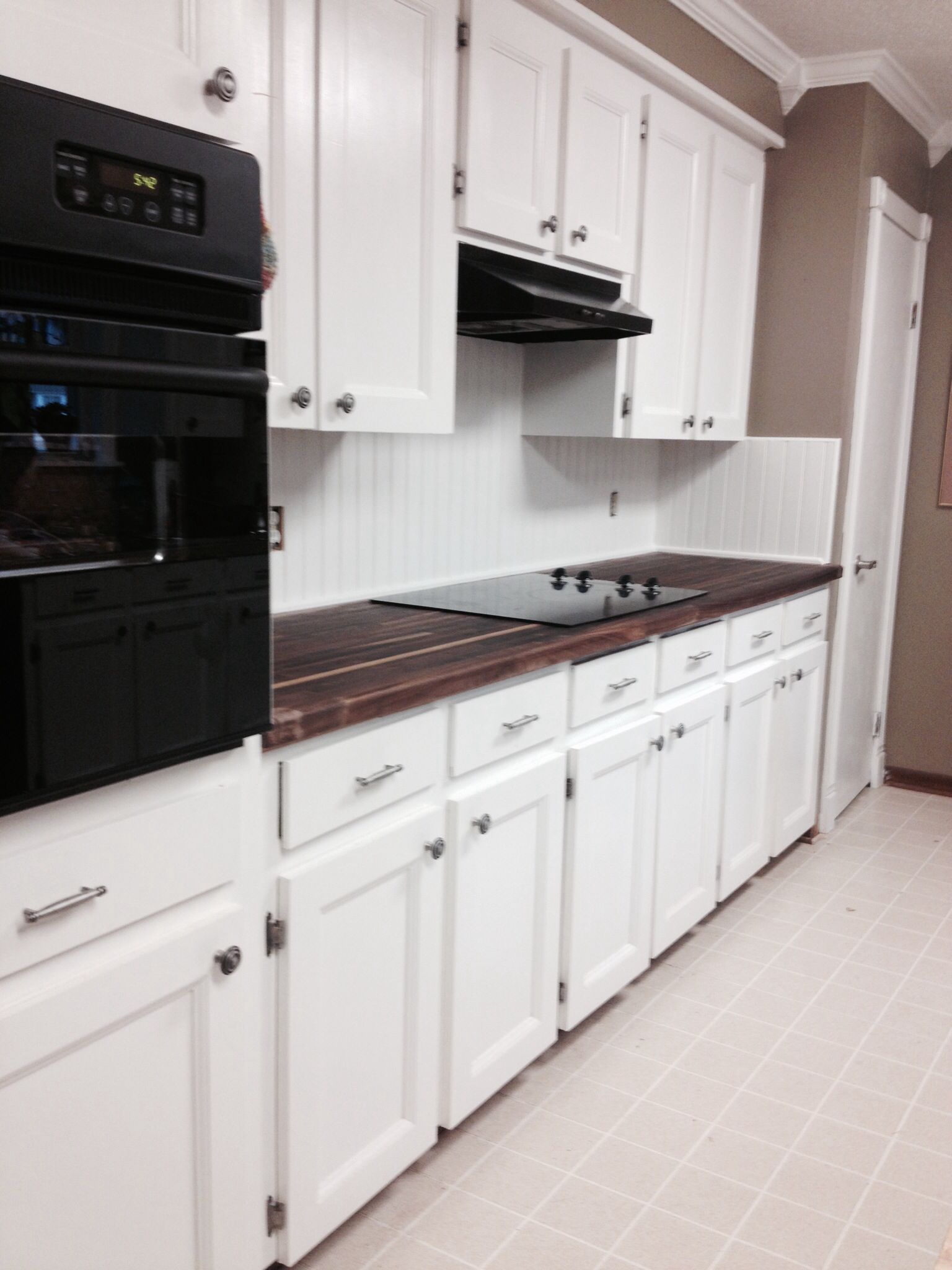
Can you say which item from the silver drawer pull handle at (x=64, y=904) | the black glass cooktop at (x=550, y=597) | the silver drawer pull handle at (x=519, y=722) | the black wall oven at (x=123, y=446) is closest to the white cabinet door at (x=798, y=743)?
the black glass cooktop at (x=550, y=597)

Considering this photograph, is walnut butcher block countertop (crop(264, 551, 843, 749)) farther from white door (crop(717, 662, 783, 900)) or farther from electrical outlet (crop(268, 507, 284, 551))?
white door (crop(717, 662, 783, 900))

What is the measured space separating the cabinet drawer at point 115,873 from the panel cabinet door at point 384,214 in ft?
2.79

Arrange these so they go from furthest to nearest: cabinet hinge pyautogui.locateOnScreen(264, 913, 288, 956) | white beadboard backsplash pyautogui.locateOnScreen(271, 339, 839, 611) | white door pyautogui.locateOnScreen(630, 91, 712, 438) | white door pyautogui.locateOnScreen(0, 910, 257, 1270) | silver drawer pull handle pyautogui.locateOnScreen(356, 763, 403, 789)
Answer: white door pyautogui.locateOnScreen(630, 91, 712, 438), white beadboard backsplash pyautogui.locateOnScreen(271, 339, 839, 611), silver drawer pull handle pyautogui.locateOnScreen(356, 763, 403, 789), cabinet hinge pyautogui.locateOnScreen(264, 913, 288, 956), white door pyautogui.locateOnScreen(0, 910, 257, 1270)

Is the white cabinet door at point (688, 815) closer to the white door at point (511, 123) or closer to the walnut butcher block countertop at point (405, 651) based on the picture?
the walnut butcher block countertop at point (405, 651)

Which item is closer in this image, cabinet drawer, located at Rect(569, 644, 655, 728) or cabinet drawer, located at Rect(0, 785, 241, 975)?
cabinet drawer, located at Rect(0, 785, 241, 975)

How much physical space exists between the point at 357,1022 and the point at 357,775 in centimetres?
40

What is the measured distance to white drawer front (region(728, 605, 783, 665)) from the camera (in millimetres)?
2980

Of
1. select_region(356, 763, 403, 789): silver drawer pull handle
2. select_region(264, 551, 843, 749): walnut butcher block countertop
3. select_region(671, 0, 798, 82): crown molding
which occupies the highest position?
select_region(671, 0, 798, 82): crown molding

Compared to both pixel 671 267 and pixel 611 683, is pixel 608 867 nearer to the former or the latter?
pixel 611 683

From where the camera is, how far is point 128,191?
113cm

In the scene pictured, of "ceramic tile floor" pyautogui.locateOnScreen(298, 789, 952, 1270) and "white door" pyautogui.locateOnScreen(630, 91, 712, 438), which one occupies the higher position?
"white door" pyautogui.locateOnScreen(630, 91, 712, 438)

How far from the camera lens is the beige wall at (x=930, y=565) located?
417 cm

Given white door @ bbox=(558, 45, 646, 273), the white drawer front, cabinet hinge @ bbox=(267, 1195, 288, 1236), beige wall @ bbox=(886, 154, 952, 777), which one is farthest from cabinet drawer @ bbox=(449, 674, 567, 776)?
beige wall @ bbox=(886, 154, 952, 777)

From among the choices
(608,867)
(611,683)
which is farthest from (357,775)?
(608,867)
